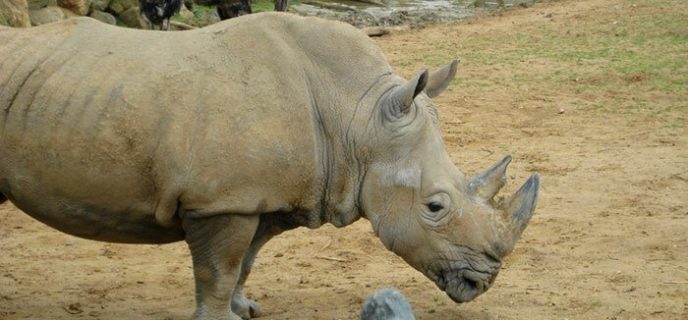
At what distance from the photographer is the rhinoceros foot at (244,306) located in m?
6.77

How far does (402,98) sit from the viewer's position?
5.96 meters

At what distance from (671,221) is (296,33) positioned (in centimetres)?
354

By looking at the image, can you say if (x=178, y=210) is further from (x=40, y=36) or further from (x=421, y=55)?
(x=421, y=55)

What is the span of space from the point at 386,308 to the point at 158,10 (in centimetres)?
1117

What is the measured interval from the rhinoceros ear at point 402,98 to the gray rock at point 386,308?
2.89ft

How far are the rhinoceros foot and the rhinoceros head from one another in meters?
1.09

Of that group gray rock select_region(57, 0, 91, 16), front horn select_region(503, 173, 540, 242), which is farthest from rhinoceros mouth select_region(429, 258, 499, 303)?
gray rock select_region(57, 0, 91, 16)

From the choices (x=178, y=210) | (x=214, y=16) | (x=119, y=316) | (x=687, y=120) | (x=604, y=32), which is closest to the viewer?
(x=178, y=210)

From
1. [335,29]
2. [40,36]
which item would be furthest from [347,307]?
[40,36]

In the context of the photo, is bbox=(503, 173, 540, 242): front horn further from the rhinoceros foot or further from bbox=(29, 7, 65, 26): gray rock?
bbox=(29, 7, 65, 26): gray rock

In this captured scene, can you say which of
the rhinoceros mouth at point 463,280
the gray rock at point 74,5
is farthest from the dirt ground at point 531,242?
the gray rock at point 74,5

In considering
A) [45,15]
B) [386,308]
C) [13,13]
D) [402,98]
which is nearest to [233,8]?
[45,15]

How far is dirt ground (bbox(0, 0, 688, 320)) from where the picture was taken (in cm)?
707

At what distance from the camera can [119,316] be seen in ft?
22.6
